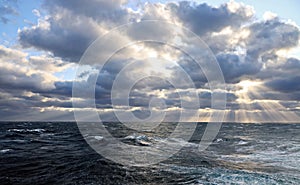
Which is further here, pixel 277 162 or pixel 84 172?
pixel 277 162

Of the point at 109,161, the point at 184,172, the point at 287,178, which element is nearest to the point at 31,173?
the point at 109,161

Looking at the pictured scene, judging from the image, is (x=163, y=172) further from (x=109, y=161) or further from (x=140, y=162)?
(x=109, y=161)

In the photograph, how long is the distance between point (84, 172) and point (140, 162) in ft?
20.1

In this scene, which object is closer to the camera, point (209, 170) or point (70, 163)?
point (209, 170)

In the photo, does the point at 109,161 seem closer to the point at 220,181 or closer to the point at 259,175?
the point at 220,181

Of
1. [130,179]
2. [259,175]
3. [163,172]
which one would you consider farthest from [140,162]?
[259,175]

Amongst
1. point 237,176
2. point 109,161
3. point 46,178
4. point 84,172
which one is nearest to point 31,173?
point 46,178

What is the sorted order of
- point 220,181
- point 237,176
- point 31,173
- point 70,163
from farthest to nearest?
1. point 70,163
2. point 31,173
3. point 237,176
4. point 220,181

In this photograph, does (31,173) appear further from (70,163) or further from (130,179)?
(130,179)

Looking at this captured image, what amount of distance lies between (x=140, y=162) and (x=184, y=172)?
6.00 m

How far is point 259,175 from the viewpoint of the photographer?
18.0 m

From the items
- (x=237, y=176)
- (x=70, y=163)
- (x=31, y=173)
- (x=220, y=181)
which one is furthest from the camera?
(x=70, y=163)

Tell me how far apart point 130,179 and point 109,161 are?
7.59 m

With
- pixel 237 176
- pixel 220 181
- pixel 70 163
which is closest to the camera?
pixel 220 181
